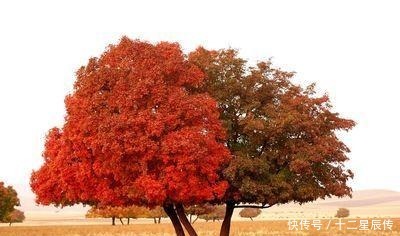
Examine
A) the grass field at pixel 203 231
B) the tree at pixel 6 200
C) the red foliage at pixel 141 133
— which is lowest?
the grass field at pixel 203 231

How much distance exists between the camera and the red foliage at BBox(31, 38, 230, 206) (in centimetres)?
3388

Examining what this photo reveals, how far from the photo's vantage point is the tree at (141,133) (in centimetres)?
3388

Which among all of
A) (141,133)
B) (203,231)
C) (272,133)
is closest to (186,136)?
(141,133)

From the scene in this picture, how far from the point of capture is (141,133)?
33875 mm

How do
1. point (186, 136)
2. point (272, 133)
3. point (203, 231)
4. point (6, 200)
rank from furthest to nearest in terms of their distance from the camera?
point (6, 200), point (203, 231), point (272, 133), point (186, 136)

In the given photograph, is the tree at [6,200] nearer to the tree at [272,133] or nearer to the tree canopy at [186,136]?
the tree canopy at [186,136]

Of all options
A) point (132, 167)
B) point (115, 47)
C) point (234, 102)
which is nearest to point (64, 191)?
point (132, 167)

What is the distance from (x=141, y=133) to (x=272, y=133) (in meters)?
8.99

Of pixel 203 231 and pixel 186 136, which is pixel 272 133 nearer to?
pixel 186 136

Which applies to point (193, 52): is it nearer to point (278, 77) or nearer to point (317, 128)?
point (278, 77)

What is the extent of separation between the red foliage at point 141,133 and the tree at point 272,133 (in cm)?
207

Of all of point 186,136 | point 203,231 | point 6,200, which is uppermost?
point 186,136

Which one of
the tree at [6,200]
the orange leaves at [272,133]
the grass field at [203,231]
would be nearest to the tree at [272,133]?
the orange leaves at [272,133]

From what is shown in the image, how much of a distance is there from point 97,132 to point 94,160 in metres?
2.27
